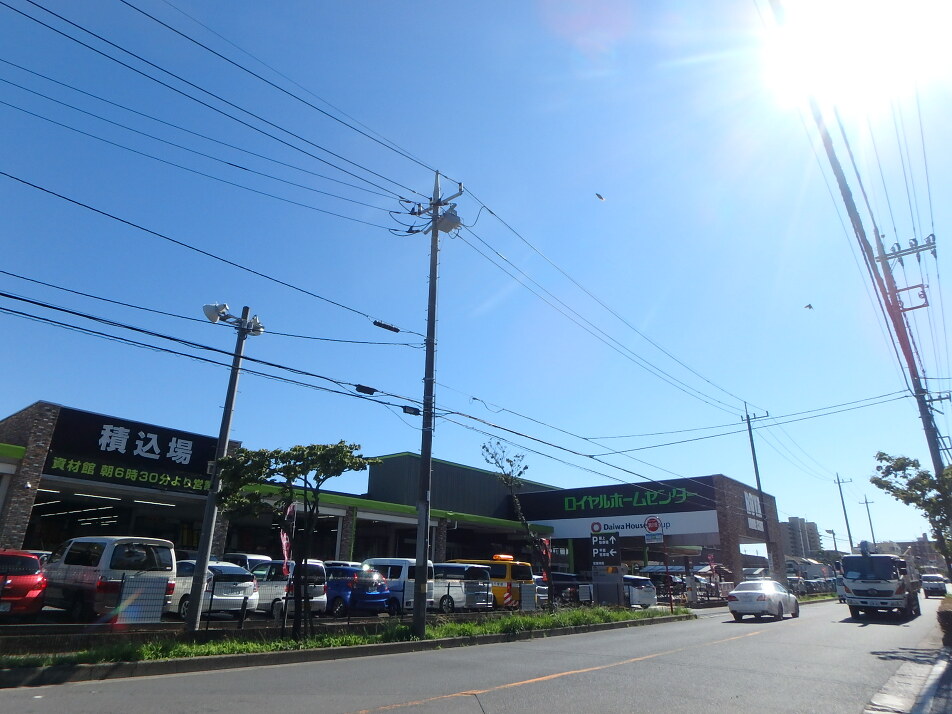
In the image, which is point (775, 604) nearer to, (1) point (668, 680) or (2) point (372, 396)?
(1) point (668, 680)

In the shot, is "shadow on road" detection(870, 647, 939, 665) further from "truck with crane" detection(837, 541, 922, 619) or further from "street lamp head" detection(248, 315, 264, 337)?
"street lamp head" detection(248, 315, 264, 337)

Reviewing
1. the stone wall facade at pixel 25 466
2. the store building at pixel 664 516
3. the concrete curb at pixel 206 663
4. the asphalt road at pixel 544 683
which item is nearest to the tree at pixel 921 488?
the asphalt road at pixel 544 683

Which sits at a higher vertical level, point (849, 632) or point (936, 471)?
point (936, 471)

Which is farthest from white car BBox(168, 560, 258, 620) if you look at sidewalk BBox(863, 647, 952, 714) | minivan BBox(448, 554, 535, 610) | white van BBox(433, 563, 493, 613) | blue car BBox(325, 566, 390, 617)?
sidewalk BBox(863, 647, 952, 714)

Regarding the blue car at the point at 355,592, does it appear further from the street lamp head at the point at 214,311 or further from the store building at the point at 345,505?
the street lamp head at the point at 214,311

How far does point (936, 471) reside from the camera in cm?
1686

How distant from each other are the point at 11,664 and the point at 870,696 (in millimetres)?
12065

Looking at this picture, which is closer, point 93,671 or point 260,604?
point 93,671

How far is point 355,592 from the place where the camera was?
19.1 metres

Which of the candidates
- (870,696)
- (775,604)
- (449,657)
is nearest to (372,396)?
(449,657)

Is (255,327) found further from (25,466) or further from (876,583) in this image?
(876,583)

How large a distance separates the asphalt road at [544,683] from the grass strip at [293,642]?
68 centimetres

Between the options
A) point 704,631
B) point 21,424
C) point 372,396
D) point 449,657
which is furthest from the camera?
point 21,424

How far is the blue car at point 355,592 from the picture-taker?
1908cm
